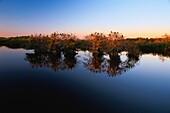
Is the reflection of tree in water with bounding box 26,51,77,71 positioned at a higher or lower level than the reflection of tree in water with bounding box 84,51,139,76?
higher

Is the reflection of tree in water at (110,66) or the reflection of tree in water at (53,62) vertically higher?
the reflection of tree in water at (53,62)

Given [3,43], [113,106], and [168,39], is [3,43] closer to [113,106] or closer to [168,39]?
[168,39]

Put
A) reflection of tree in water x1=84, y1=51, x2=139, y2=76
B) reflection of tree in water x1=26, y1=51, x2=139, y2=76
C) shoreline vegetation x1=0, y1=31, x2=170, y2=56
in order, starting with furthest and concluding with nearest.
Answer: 1. shoreline vegetation x1=0, y1=31, x2=170, y2=56
2. reflection of tree in water x1=26, y1=51, x2=139, y2=76
3. reflection of tree in water x1=84, y1=51, x2=139, y2=76

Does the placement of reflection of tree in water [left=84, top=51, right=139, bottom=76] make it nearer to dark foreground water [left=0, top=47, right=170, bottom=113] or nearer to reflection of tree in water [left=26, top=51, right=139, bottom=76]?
reflection of tree in water [left=26, top=51, right=139, bottom=76]

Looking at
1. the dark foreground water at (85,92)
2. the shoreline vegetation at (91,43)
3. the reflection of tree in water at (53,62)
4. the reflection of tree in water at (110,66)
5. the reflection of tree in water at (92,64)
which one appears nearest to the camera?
the dark foreground water at (85,92)

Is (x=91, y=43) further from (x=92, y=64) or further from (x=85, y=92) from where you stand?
(x=85, y=92)

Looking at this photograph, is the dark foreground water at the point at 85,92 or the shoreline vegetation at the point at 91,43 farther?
the shoreline vegetation at the point at 91,43

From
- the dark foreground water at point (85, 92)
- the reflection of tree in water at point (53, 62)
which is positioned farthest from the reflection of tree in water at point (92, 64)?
the dark foreground water at point (85, 92)

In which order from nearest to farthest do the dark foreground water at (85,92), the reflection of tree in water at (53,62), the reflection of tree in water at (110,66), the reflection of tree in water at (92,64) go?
the dark foreground water at (85,92) → the reflection of tree in water at (110,66) → the reflection of tree in water at (92,64) → the reflection of tree in water at (53,62)

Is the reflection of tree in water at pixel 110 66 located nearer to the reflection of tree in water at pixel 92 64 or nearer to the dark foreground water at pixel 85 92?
the reflection of tree in water at pixel 92 64

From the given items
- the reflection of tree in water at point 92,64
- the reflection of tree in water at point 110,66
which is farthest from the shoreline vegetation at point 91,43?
the reflection of tree in water at point 110,66

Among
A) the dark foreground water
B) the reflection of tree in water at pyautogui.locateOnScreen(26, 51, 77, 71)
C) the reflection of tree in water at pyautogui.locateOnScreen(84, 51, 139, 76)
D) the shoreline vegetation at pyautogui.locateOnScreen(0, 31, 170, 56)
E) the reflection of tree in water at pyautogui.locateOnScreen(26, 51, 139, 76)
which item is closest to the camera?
the dark foreground water

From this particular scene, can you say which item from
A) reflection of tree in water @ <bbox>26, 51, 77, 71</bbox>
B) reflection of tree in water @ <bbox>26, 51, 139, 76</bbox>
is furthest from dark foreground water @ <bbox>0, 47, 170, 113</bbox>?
reflection of tree in water @ <bbox>26, 51, 77, 71</bbox>

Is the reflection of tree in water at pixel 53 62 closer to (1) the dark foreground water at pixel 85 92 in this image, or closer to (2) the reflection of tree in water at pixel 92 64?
(2) the reflection of tree in water at pixel 92 64
